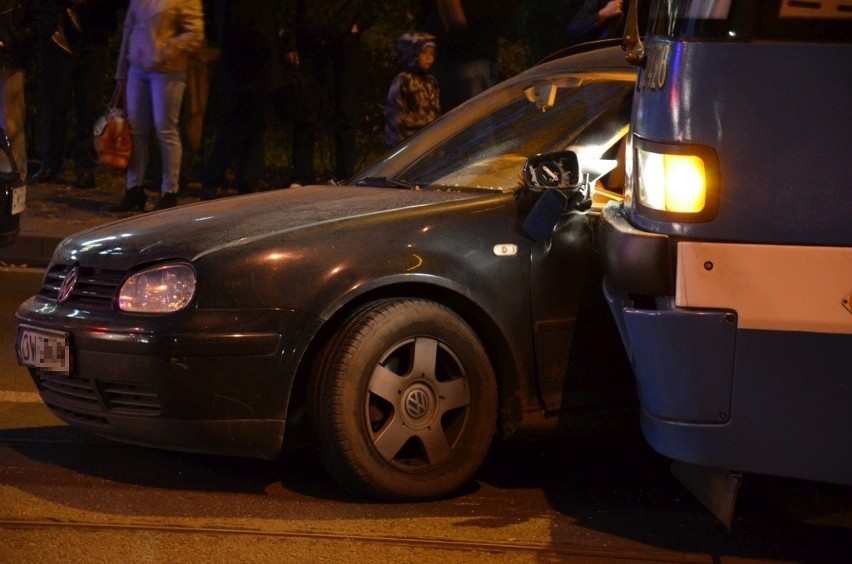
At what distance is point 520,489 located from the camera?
5.32 metres

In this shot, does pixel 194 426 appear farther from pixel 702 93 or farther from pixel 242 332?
pixel 702 93

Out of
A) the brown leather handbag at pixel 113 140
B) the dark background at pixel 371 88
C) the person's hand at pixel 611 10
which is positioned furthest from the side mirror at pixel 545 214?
the dark background at pixel 371 88

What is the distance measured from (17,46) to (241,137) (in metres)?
1.83

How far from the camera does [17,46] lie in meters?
11.6

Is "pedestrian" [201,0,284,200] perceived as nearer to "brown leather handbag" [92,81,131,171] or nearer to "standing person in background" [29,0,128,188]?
"brown leather handbag" [92,81,131,171]

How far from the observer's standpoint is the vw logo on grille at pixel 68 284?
516 centimetres

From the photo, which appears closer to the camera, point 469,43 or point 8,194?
point 8,194

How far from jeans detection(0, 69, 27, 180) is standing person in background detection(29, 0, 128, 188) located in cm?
94

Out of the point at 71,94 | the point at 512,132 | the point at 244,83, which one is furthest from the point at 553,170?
the point at 71,94

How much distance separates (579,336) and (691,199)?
108cm

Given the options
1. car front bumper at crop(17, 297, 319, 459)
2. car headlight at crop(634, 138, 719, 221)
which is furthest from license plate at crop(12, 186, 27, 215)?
car headlight at crop(634, 138, 719, 221)

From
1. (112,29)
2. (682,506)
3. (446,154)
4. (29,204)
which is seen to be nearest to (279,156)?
(112,29)

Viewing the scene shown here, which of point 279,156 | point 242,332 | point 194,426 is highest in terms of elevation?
point 242,332

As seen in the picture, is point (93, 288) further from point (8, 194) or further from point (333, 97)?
point (333, 97)
